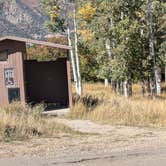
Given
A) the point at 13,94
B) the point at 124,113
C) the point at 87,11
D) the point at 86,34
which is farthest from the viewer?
the point at 86,34

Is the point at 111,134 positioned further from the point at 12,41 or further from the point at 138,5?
the point at 138,5

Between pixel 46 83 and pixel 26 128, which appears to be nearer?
pixel 26 128

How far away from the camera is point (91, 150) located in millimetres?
14188

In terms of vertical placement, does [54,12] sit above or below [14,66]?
above

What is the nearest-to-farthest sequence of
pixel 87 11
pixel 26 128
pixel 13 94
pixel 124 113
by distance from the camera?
1. pixel 26 128
2. pixel 124 113
3. pixel 13 94
4. pixel 87 11

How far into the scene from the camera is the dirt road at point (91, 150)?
1238 cm

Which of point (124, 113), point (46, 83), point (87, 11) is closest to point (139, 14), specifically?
point (87, 11)

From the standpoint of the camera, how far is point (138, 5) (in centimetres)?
3597

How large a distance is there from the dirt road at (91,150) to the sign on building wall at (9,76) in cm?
903

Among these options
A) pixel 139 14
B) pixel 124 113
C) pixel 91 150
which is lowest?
pixel 124 113

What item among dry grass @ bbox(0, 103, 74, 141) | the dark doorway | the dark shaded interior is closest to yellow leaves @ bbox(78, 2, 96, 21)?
the dark shaded interior

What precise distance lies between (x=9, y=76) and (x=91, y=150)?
547 inches

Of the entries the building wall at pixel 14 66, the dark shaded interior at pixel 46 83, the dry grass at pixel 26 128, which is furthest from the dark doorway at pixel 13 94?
the dry grass at pixel 26 128

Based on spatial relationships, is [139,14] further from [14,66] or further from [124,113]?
[124,113]
